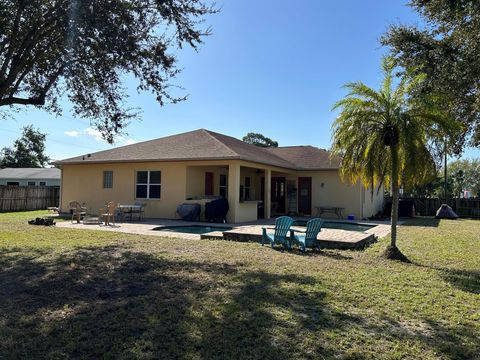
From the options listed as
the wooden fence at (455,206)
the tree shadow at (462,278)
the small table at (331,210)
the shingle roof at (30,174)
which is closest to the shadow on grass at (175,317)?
the tree shadow at (462,278)

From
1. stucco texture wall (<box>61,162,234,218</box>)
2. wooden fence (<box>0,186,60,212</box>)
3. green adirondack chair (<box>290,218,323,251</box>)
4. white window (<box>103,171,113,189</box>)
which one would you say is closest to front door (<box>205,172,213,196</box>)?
stucco texture wall (<box>61,162,234,218</box>)

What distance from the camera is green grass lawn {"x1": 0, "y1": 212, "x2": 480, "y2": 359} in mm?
3861

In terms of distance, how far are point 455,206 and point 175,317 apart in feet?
93.4

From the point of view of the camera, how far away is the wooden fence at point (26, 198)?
2372 cm

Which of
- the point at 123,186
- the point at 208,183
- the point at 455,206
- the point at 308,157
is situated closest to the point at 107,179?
the point at 123,186

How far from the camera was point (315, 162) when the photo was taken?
22875mm

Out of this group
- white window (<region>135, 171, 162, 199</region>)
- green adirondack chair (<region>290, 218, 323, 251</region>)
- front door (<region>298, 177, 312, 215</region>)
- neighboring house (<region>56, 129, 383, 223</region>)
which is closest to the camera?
green adirondack chair (<region>290, 218, 323, 251</region>)

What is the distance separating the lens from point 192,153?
705 inches

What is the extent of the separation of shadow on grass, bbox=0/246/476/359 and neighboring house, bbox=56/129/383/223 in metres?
10.2

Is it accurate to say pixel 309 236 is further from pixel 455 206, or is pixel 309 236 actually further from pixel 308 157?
pixel 455 206

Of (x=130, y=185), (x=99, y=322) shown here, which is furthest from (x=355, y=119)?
(x=130, y=185)

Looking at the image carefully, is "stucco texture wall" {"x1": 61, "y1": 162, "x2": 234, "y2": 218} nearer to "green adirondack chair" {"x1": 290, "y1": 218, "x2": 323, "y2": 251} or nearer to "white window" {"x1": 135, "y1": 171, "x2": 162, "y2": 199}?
"white window" {"x1": 135, "y1": 171, "x2": 162, "y2": 199}

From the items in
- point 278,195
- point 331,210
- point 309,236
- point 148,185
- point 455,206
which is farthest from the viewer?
point 455,206

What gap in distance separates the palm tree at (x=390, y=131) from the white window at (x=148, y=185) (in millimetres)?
11615
